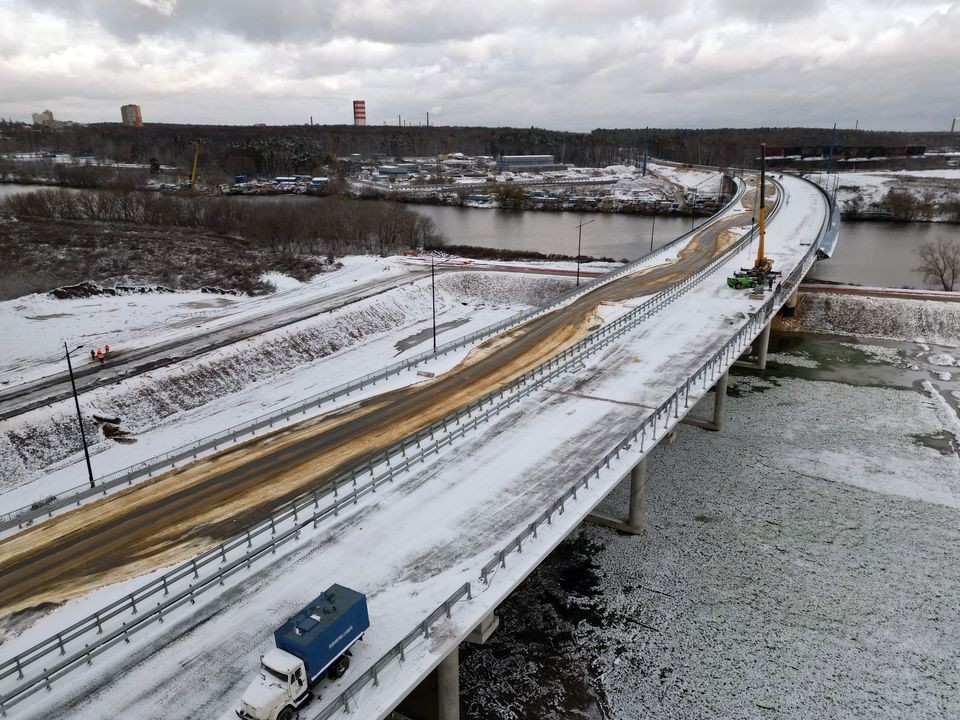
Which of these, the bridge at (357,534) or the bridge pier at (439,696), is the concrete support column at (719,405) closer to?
the bridge at (357,534)

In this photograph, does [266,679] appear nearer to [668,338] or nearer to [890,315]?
[668,338]

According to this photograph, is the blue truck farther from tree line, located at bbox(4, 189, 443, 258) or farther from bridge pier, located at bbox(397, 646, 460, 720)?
tree line, located at bbox(4, 189, 443, 258)

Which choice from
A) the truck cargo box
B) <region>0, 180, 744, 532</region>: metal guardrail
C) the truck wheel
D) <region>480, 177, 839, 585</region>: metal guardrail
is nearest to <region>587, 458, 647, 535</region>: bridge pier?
<region>480, 177, 839, 585</region>: metal guardrail

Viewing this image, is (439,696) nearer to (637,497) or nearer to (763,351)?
(637,497)

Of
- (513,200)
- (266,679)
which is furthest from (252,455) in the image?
(513,200)

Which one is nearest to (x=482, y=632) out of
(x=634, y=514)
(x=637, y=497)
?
(x=637, y=497)
